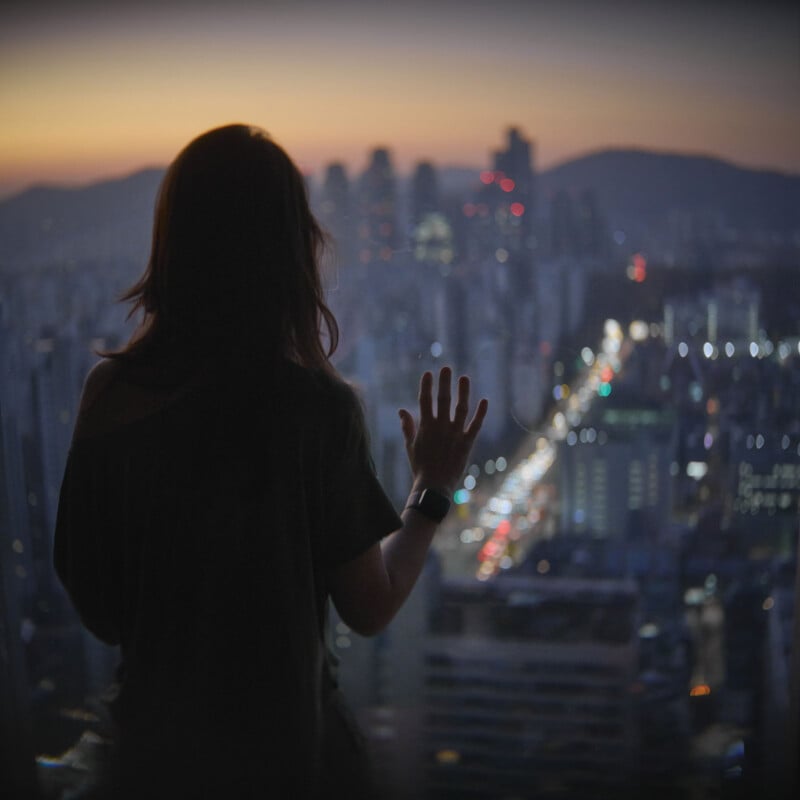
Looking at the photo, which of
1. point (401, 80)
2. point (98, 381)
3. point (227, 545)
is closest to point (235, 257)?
point (98, 381)

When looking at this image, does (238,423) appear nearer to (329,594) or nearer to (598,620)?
(329,594)

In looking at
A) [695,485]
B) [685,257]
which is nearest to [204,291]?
[685,257]

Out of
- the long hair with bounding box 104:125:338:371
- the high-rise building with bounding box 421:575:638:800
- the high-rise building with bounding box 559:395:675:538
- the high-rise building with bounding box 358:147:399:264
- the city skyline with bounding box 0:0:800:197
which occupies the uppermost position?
the city skyline with bounding box 0:0:800:197

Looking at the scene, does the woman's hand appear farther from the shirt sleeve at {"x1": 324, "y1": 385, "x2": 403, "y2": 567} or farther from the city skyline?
the city skyline

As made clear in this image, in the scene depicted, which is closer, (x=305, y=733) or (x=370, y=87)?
(x=305, y=733)

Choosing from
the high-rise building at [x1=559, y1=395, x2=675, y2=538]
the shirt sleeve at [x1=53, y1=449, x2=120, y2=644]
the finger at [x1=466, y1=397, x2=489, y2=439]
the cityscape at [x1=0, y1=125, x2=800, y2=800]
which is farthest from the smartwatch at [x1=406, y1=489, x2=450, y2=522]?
the high-rise building at [x1=559, y1=395, x2=675, y2=538]

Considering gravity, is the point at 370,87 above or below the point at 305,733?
above

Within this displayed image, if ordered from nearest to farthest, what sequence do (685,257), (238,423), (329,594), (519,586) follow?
(238,423) < (329,594) < (685,257) < (519,586)
